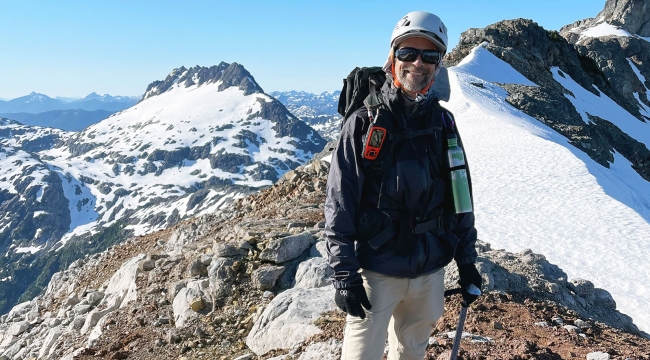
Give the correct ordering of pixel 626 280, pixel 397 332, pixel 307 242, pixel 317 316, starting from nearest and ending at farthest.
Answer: pixel 397 332 → pixel 317 316 → pixel 307 242 → pixel 626 280

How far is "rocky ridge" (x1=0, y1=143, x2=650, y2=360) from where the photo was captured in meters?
7.43

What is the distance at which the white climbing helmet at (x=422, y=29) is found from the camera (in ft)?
14.8

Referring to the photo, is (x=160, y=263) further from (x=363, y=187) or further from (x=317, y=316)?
(x=363, y=187)

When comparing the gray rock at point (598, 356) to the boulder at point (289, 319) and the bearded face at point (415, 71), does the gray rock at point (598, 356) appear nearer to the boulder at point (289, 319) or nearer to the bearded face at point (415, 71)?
the boulder at point (289, 319)

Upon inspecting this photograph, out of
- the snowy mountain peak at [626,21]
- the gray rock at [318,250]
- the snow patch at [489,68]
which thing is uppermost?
the snowy mountain peak at [626,21]

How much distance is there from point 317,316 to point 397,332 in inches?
141

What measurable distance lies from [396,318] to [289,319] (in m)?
3.92

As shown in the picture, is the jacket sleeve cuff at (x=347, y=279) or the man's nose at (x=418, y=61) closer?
the jacket sleeve cuff at (x=347, y=279)

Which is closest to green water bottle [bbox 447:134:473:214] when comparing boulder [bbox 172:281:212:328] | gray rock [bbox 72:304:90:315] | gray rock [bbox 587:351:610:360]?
gray rock [bbox 587:351:610:360]

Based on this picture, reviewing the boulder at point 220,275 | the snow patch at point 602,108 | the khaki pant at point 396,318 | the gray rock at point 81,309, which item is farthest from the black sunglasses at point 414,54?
the snow patch at point 602,108

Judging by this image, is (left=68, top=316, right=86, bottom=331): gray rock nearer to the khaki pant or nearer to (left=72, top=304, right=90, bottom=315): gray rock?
(left=72, top=304, right=90, bottom=315): gray rock

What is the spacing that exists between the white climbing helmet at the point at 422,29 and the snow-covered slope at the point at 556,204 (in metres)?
11.7

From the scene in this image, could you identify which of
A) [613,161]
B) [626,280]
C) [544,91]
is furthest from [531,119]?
[626,280]

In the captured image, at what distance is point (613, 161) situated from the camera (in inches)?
1216
